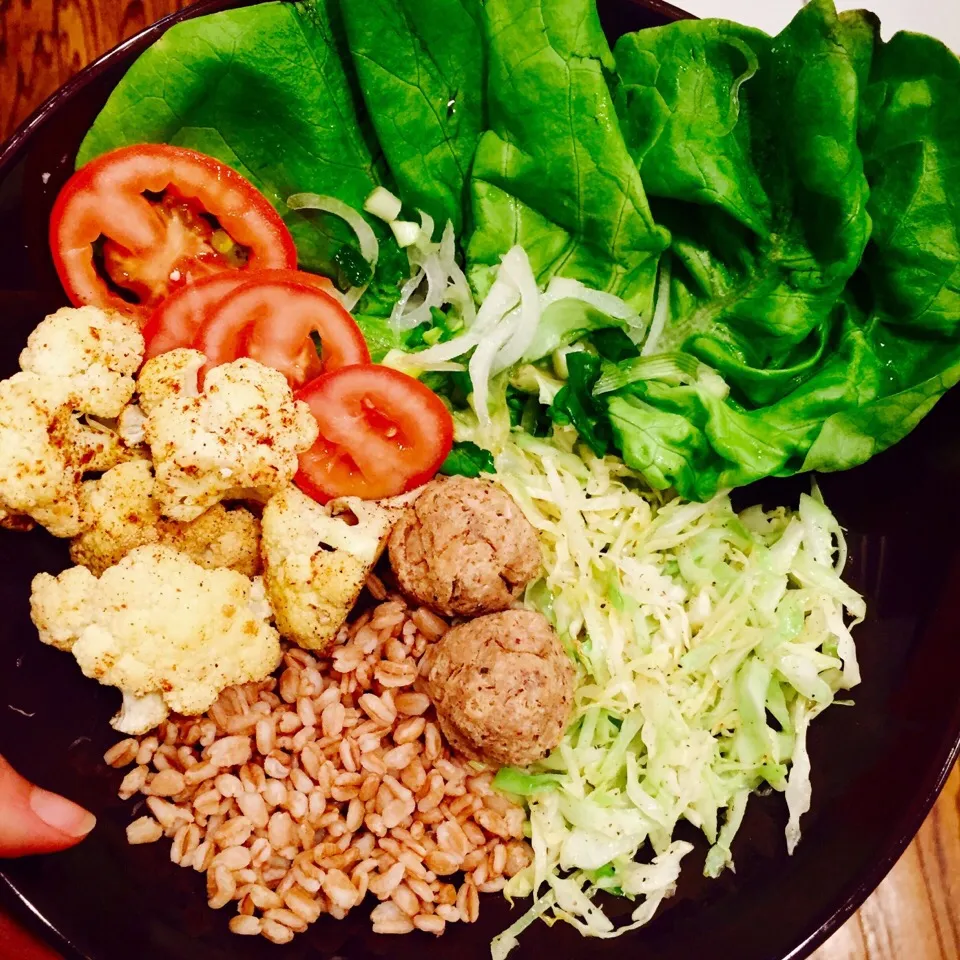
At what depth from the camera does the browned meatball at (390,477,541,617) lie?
2146mm

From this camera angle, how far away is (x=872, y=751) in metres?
2.34

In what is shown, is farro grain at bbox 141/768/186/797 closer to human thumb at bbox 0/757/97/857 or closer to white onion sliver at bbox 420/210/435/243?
human thumb at bbox 0/757/97/857

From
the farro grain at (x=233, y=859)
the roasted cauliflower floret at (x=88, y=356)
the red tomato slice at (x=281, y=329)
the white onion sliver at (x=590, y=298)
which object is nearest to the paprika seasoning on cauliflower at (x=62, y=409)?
the roasted cauliflower floret at (x=88, y=356)

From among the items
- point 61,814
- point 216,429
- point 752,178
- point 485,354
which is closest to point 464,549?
point 485,354

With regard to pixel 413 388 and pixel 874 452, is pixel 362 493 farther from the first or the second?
pixel 874 452

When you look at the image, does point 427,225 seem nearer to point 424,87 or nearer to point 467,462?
point 424,87


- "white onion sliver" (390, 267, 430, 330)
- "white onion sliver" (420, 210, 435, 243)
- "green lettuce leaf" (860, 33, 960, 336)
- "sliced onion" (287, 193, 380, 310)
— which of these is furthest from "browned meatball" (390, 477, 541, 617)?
"green lettuce leaf" (860, 33, 960, 336)

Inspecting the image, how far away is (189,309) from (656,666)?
1.62 m

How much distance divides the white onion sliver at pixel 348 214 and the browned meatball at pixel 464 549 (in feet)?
2.41

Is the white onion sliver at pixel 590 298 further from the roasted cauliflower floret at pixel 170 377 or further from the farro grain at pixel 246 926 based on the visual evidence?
the farro grain at pixel 246 926

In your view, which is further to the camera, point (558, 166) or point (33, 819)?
point (558, 166)

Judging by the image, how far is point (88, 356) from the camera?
213 centimetres

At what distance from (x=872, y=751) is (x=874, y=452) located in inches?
33.2

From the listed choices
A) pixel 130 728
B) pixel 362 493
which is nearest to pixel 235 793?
pixel 130 728
